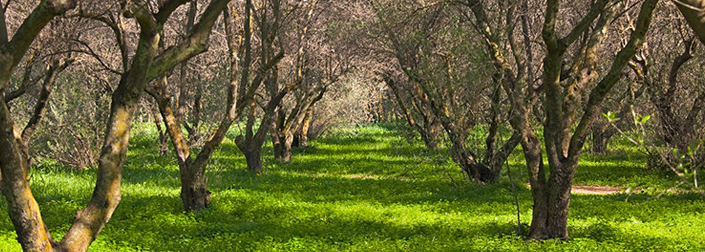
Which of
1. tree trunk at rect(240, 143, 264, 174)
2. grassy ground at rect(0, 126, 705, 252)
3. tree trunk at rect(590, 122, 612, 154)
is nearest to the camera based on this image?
grassy ground at rect(0, 126, 705, 252)

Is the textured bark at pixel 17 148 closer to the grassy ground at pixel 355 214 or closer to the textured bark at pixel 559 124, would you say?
the grassy ground at pixel 355 214

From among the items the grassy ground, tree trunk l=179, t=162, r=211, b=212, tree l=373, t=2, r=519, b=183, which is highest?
tree l=373, t=2, r=519, b=183

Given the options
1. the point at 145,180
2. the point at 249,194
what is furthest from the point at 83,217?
the point at 145,180

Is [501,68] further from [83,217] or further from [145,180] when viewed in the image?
[145,180]

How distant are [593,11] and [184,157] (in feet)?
26.1

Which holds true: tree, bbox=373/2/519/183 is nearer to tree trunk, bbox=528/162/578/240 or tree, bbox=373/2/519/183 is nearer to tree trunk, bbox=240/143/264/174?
tree trunk, bbox=528/162/578/240

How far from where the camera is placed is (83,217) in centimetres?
646

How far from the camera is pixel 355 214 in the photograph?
13398mm

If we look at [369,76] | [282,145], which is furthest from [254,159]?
[369,76]

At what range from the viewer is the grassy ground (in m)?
10.5

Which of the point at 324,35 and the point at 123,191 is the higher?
the point at 324,35

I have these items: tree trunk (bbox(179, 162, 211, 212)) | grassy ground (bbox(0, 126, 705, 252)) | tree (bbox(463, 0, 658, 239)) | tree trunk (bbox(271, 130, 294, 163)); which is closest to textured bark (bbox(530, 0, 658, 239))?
tree (bbox(463, 0, 658, 239))

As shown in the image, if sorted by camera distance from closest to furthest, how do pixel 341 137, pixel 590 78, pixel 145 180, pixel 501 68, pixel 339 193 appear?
1. pixel 590 78
2. pixel 501 68
3. pixel 339 193
4. pixel 145 180
5. pixel 341 137

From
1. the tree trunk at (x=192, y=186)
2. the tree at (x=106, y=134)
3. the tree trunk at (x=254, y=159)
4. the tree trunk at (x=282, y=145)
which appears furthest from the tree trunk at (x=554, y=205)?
the tree trunk at (x=282, y=145)
